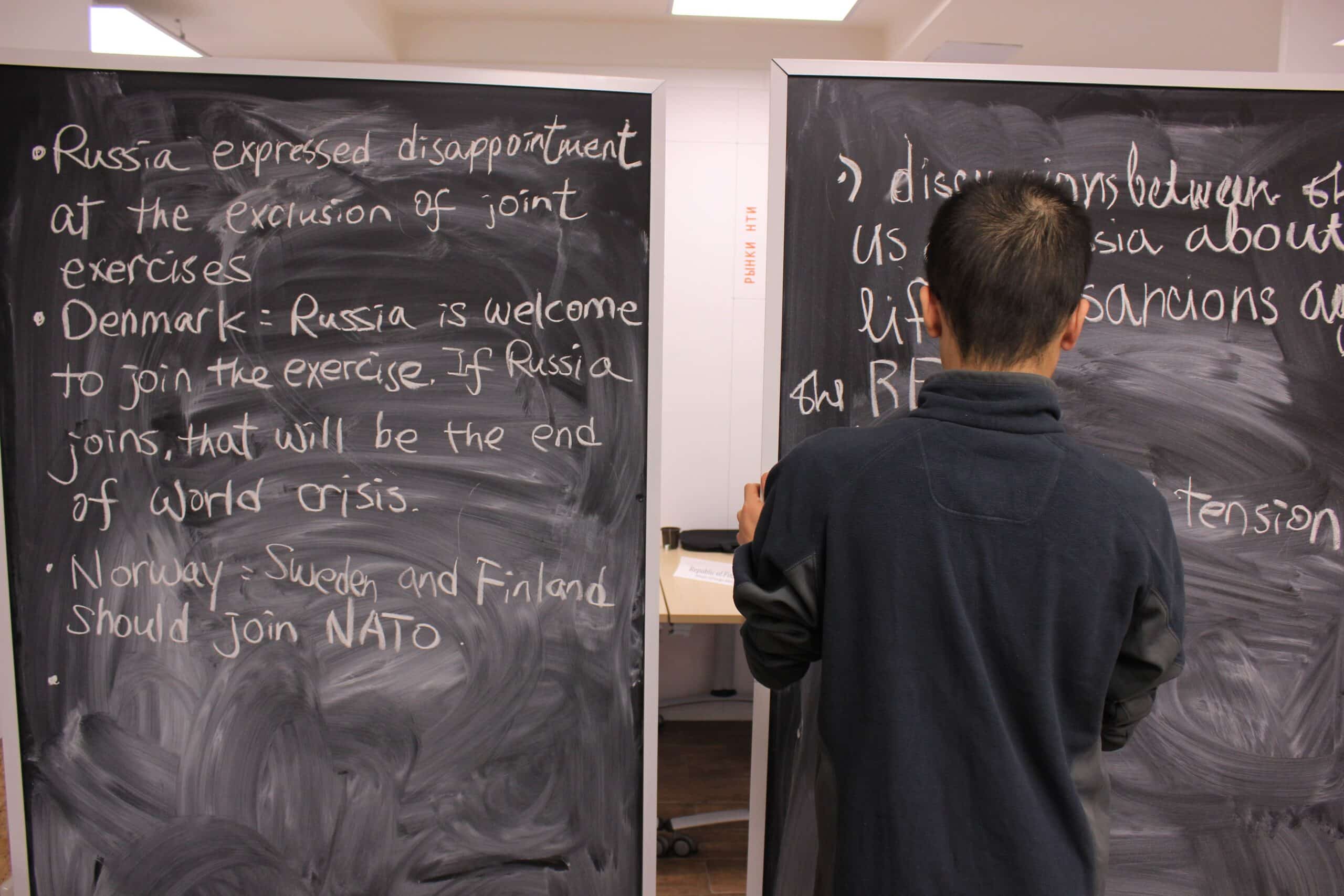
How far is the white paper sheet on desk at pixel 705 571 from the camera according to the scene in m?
2.48

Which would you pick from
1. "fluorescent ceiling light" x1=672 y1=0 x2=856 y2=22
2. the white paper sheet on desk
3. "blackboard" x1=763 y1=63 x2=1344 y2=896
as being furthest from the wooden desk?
"fluorescent ceiling light" x1=672 y1=0 x2=856 y2=22

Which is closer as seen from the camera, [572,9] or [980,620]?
[980,620]

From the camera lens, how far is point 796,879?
1.46 meters

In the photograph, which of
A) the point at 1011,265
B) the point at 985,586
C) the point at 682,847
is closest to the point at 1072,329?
the point at 1011,265

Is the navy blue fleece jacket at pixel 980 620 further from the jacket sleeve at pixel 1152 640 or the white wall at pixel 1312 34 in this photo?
the white wall at pixel 1312 34

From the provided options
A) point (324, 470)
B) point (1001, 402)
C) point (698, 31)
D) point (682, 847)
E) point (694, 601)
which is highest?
point (698, 31)

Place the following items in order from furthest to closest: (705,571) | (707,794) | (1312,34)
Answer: (707,794) < (705,571) < (1312,34)

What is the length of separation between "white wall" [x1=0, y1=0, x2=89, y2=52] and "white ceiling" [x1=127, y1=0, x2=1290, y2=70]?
1.94 ft

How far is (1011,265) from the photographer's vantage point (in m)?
0.90

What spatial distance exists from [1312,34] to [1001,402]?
6.80ft

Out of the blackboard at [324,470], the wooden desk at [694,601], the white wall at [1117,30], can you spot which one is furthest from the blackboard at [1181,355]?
the white wall at [1117,30]

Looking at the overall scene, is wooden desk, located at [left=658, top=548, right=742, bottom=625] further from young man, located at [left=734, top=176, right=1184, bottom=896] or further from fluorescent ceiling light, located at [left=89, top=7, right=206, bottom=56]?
fluorescent ceiling light, located at [left=89, top=7, right=206, bottom=56]

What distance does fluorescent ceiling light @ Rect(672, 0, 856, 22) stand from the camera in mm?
2625

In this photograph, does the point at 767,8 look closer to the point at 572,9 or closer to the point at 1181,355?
the point at 572,9
